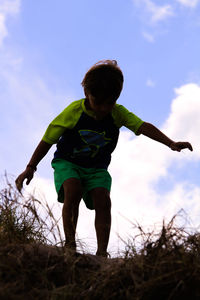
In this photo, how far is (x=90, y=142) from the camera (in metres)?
3.66

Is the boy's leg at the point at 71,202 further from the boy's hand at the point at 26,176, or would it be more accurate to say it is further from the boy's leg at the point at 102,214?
the boy's hand at the point at 26,176

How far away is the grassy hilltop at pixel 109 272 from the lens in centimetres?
185

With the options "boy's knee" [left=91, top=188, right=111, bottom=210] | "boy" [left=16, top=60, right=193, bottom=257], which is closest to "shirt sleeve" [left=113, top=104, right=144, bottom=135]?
"boy" [left=16, top=60, right=193, bottom=257]

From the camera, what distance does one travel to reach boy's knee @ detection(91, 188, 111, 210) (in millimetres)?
3572

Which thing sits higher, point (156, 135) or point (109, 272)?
point (156, 135)

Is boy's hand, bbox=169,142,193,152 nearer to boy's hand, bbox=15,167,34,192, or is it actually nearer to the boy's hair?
the boy's hair

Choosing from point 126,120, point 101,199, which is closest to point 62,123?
point 126,120

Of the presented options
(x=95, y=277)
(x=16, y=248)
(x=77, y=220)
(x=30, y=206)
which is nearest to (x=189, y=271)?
(x=95, y=277)

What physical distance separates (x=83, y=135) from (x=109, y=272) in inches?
69.0

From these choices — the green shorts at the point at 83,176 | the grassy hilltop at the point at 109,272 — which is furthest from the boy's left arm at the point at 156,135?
the grassy hilltop at the point at 109,272

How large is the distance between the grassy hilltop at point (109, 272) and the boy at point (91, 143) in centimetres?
112

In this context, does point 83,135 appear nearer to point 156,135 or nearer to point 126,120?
point 126,120

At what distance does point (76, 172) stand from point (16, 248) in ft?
4.78

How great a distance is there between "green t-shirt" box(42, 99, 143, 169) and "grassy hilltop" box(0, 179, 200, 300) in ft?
4.47
